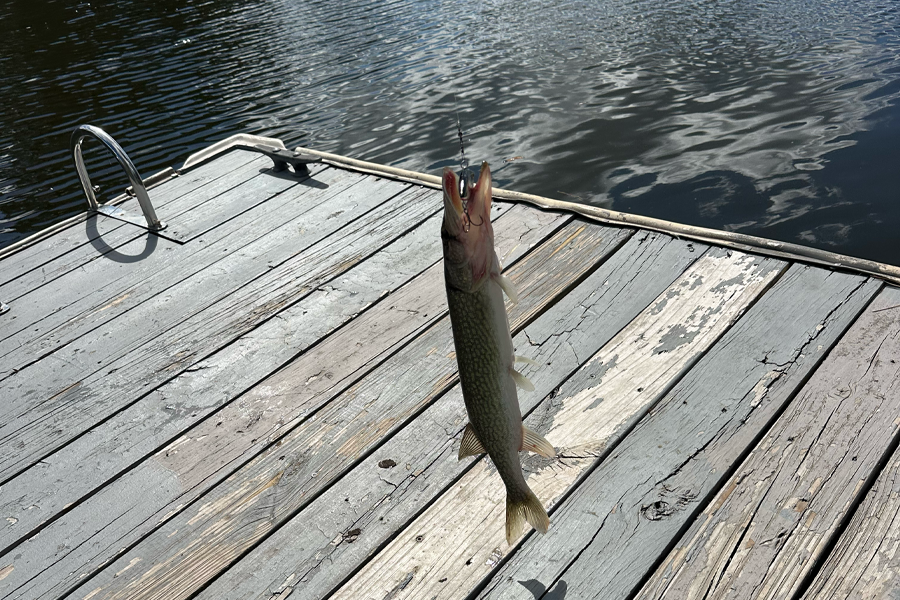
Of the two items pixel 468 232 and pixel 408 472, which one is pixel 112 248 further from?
pixel 468 232

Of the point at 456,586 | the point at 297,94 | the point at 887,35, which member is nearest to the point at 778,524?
the point at 456,586

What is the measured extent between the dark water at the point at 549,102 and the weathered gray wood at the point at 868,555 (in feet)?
17.2

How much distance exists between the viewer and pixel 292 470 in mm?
2973

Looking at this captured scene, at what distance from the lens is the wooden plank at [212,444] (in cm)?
274

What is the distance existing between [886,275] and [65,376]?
13.4 ft

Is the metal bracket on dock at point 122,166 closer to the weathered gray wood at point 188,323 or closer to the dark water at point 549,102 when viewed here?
the weathered gray wood at point 188,323

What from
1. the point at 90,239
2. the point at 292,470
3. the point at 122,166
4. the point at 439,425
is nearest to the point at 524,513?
the point at 439,425

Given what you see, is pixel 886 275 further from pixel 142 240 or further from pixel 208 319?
pixel 142 240

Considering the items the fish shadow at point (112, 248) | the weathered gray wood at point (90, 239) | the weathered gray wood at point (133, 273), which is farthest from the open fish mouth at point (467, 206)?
the weathered gray wood at point (90, 239)

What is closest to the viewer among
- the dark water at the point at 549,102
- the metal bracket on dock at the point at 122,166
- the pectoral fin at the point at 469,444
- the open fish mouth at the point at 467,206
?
the open fish mouth at the point at 467,206

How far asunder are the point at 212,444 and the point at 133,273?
2.01 meters

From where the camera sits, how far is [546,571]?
7.75ft

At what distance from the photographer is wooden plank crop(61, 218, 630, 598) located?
262 cm

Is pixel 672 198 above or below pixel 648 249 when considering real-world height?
below
